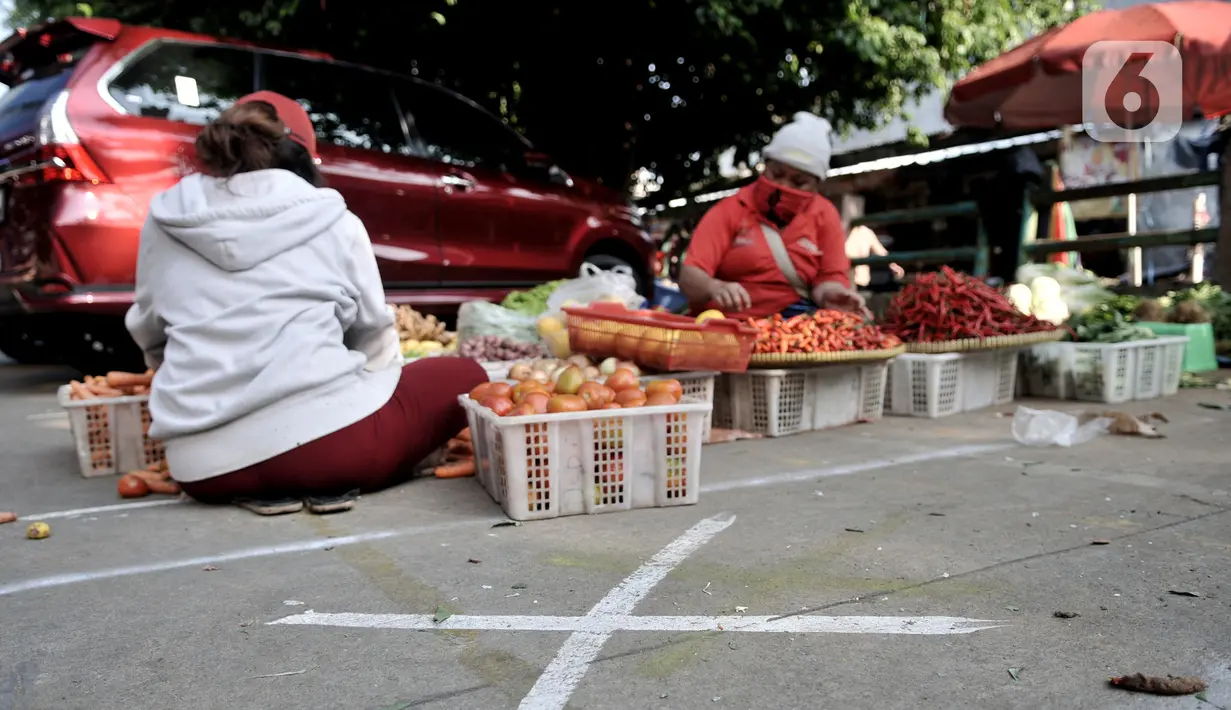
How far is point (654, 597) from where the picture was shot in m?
2.42

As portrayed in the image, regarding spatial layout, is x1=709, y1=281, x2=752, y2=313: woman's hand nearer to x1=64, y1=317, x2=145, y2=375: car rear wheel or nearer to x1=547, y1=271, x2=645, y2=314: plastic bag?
x1=547, y1=271, x2=645, y2=314: plastic bag

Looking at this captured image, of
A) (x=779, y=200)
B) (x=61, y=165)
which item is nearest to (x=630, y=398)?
Result: (x=779, y=200)

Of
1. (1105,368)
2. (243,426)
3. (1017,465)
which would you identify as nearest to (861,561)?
(1017,465)

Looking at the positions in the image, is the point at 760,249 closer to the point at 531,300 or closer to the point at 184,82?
the point at 531,300

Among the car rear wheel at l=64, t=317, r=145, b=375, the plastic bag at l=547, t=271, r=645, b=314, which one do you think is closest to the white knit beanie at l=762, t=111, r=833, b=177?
the plastic bag at l=547, t=271, r=645, b=314

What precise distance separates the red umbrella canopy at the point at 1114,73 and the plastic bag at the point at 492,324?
4986 millimetres

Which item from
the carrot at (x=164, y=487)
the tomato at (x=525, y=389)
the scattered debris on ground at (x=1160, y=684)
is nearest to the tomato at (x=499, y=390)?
the tomato at (x=525, y=389)

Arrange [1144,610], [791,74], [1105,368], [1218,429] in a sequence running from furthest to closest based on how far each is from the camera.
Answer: [791,74]
[1105,368]
[1218,429]
[1144,610]

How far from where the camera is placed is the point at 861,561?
105 inches

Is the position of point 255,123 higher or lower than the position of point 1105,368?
higher

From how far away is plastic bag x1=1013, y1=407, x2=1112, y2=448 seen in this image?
173 inches

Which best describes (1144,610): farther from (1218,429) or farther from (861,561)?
(1218,429)

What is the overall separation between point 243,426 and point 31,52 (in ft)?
14.3

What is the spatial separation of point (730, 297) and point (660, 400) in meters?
1.87
